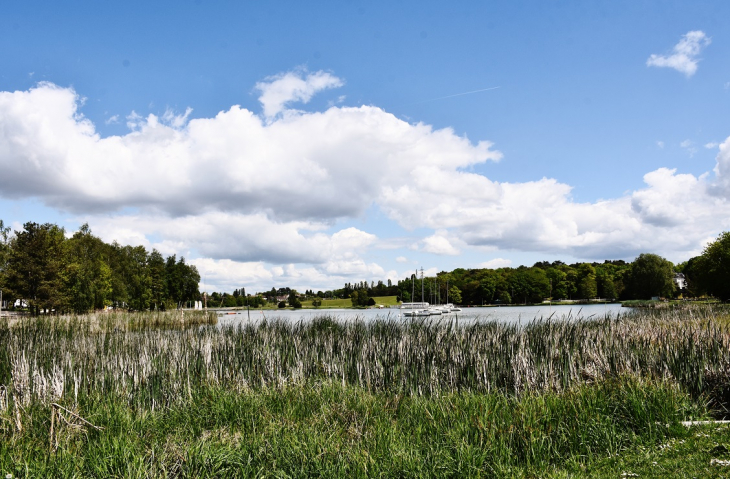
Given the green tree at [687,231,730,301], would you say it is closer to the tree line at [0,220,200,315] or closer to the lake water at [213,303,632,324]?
the lake water at [213,303,632,324]

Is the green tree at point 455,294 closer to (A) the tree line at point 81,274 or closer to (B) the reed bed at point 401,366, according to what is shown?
(A) the tree line at point 81,274

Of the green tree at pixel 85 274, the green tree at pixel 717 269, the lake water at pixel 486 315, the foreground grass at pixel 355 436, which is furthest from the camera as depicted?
the green tree at pixel 717 269

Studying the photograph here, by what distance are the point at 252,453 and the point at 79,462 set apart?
6.17 ft

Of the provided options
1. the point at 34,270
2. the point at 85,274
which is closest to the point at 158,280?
the point at 85,274

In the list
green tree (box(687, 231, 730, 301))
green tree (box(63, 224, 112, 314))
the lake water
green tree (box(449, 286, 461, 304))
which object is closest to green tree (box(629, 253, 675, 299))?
the lake water

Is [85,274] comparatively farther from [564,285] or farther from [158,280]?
[564,285]

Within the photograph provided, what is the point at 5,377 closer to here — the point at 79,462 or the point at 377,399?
the point at 79,462

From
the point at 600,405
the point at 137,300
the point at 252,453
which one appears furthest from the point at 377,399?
the point at 137,300

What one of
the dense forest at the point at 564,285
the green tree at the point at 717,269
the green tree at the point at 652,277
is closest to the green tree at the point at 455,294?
the dense forest at the point at 564,285

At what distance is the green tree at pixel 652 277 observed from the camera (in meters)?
75.9

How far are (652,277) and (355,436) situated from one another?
8429 cm

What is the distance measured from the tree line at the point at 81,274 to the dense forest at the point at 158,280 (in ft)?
0.24

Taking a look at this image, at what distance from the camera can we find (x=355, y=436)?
625 cm

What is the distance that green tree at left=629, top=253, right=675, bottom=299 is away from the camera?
75.9m
